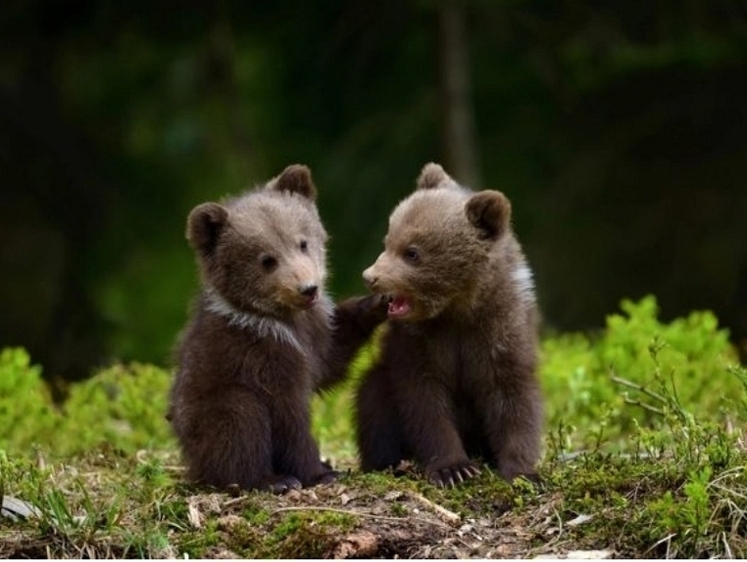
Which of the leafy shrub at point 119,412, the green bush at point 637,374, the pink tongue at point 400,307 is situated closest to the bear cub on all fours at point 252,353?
the pink tongue at point 400,307

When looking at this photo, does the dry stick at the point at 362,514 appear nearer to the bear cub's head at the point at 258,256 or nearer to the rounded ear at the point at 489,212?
the bear cub's head at the point at 258,256

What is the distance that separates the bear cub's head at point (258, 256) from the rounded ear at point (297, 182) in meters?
0.21

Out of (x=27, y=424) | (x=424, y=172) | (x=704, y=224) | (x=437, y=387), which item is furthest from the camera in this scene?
(x=704, y=224)

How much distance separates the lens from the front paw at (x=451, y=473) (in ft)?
24.7

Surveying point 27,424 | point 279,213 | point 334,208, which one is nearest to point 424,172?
point 279,213

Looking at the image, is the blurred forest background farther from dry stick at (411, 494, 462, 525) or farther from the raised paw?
dry stick at (411, 494, 462, 525)

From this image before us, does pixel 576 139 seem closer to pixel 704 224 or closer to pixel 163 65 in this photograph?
pixel 704 224

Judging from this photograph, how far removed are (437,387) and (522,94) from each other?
11539 millimetres

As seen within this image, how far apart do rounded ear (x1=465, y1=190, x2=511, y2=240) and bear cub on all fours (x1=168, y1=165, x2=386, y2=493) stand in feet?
2.27

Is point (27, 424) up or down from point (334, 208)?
down

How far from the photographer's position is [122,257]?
1870 cm

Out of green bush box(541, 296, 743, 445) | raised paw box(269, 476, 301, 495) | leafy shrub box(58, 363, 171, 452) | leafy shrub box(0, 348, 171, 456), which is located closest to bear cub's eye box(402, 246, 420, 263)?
raised paw box(269, 476, 301, 495)

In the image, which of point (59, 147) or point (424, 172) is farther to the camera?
point (59, 147)

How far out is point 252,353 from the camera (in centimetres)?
768
